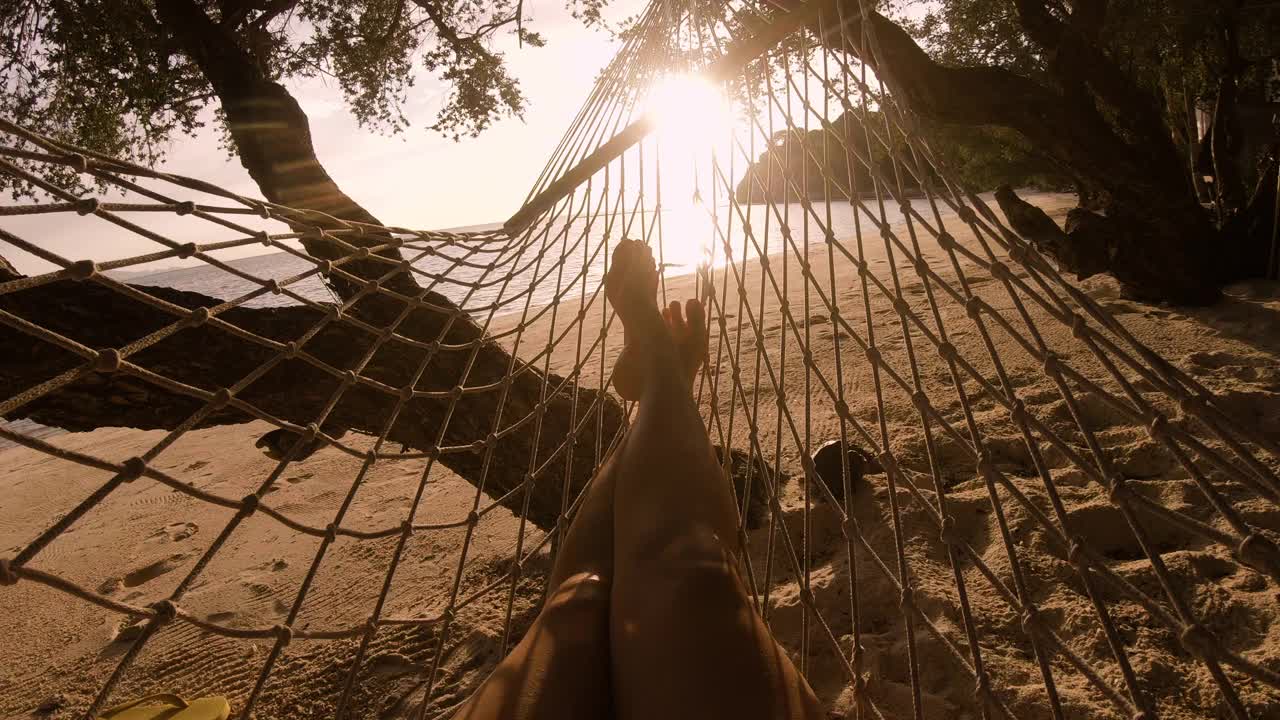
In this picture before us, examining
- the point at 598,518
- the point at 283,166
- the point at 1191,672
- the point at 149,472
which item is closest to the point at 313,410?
the point at 149,472

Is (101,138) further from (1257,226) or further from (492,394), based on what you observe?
(1257,226)

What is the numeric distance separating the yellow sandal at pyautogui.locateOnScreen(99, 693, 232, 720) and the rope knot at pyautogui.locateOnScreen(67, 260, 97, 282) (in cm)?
97

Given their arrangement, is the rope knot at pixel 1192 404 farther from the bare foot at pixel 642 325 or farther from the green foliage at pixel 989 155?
the green foliage at pixel 989 155

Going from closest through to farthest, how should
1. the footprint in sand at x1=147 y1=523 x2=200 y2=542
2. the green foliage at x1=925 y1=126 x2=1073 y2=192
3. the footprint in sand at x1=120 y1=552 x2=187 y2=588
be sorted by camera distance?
the footprint in sand at x1=120 y1=552 x2=187 y2=588 → the footprint in sand at x1=147 y1=523 x2=200 y2=542 → the green foliage at x1=925 y1=126 x2=1073 y2=192

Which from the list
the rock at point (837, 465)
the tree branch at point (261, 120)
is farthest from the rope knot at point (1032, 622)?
the tree branch at point (261, 120)

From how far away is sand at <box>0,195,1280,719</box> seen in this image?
1203mm

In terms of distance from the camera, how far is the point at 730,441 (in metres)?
1.36

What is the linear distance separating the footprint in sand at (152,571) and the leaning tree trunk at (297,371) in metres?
1.33

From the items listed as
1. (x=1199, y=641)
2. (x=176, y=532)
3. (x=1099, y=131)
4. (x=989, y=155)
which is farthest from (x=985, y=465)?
(x=989, y=155)

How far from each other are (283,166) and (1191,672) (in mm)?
2864

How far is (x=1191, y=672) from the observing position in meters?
1.12

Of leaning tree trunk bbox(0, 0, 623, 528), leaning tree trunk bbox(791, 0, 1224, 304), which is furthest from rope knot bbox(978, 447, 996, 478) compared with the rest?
leaning tree trunk bbox(791, 0, 1224, 304)

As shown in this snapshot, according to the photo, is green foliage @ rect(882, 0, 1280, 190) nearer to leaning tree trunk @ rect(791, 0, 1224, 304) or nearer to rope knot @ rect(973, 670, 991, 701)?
leaning tree trunk @ rect(791, 0, 1224, 304)

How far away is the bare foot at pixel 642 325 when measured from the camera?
1352 mm
